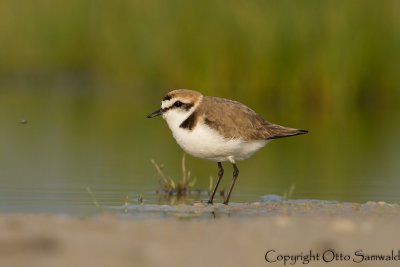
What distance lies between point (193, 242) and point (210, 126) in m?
3.44

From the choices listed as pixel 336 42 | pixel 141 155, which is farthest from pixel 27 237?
pixel 336 42

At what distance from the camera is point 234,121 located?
9898 mm

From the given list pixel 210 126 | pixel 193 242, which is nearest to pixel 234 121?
pixel 210 126

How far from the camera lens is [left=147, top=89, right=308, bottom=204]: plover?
965 cm

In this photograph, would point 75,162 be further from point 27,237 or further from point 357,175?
point 27,237

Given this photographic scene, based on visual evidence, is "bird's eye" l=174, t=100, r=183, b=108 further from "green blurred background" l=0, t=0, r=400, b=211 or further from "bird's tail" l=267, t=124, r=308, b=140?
"green blurred background" l=0, t=0, r=400, b=211

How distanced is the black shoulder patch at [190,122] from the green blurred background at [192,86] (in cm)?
144

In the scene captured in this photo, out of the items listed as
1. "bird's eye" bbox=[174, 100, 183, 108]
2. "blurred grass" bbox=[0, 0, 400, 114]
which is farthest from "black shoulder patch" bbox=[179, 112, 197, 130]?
"blurred grass" bbox=[0, 0, 400, 114]

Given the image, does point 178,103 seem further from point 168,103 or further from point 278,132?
point 278,132

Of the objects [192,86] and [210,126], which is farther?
[192,86]

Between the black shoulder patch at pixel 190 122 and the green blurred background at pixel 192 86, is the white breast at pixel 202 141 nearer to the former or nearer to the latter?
the black shoulder patch at pixel 190 122

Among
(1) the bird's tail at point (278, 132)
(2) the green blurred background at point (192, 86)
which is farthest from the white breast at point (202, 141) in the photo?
(2) the green blurred background at point (192, 86)

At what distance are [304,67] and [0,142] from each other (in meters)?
7.82

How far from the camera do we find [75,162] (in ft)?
45.3
